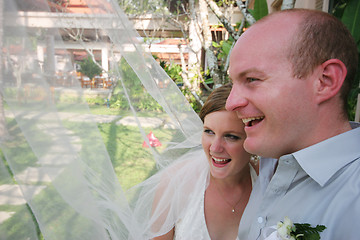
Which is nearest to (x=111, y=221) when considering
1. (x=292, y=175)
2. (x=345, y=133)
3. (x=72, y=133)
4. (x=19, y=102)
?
(x=72, y=133)

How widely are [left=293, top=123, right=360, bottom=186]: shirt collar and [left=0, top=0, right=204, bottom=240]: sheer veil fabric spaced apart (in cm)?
76

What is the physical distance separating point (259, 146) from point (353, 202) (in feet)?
1.31

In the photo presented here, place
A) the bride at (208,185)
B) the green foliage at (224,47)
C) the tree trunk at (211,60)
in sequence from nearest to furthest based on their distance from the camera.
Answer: the bride at (208,185) < the tree trunk at (211,60) < the green foliage at (224,47)

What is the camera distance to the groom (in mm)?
1073

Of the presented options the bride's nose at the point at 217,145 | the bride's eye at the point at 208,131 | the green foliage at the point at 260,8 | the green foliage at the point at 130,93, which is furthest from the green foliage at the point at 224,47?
the green foliage at the point at 130,93

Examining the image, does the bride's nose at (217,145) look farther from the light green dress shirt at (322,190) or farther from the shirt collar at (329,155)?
the shirt collar at (329,155)

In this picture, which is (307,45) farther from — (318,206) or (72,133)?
(72,133)

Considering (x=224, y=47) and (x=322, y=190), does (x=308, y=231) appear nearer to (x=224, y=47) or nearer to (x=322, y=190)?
(x=322, y=190)

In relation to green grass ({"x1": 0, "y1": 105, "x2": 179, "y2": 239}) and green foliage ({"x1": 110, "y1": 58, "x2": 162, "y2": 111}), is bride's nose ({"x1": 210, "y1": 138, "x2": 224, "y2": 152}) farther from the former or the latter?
green foliage ({"x1": 110, "y1": 58, "x2": 162, "y2": 111})

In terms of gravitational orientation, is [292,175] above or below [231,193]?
above

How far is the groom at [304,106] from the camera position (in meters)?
1.07

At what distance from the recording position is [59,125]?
108cm

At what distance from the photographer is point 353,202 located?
100 cm

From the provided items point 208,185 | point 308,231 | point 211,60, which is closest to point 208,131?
point 208,185
